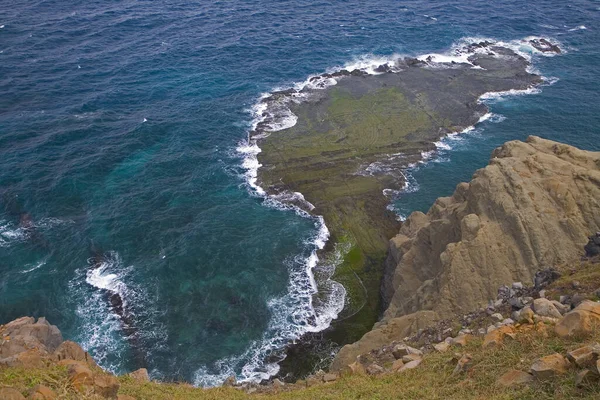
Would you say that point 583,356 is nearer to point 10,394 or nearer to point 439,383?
point 439,383

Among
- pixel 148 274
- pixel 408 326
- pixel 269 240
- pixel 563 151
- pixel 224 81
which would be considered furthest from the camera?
pixel 224 81

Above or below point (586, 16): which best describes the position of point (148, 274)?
below

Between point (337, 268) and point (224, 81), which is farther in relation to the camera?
point (224, 81)

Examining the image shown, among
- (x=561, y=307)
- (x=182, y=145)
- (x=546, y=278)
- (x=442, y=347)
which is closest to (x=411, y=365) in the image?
(x=442, y=347)

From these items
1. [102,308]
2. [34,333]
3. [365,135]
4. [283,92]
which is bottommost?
[102,308]

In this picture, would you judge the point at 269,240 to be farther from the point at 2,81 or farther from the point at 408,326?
the point at 2,81

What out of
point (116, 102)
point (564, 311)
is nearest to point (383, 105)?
point (116, 102)

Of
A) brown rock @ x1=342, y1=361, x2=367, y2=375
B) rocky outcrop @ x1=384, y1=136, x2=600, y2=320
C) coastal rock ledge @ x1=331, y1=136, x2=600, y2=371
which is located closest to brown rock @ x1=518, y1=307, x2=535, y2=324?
brown rock @ x1=342, y1=361, x2=367, y2=375

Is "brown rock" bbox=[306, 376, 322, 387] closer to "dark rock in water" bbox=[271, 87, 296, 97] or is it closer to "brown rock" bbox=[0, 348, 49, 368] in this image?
"brown rock" bbox=[0, 348, 49, 368]
